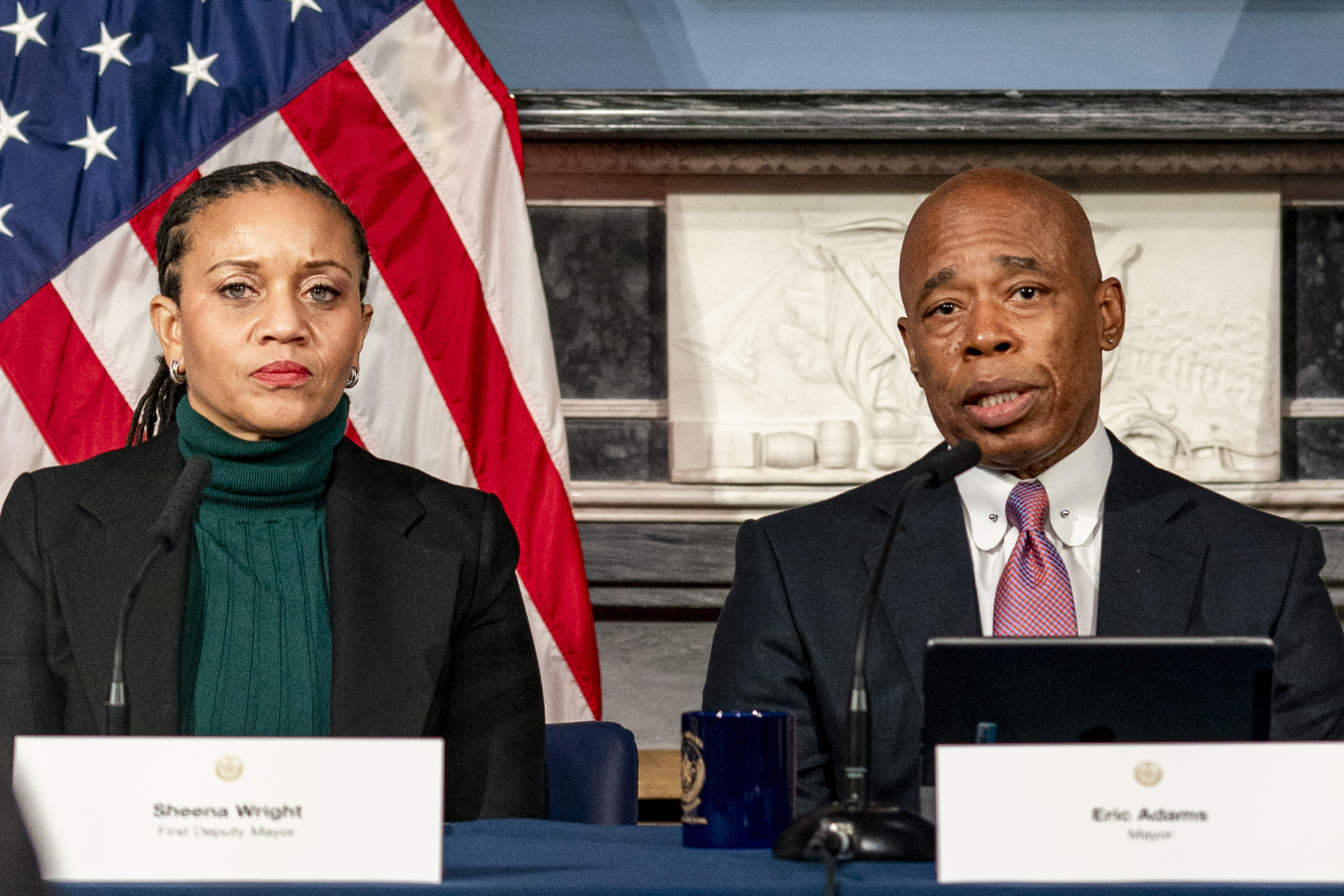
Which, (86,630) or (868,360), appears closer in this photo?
(86,630)

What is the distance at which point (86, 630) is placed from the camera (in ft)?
5.30

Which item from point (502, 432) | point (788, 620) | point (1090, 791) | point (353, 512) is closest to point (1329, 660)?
point (788, 620)

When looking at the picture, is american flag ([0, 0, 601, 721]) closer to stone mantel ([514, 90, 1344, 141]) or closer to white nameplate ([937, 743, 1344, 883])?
stone mantel ([514, 90, 1344, 141])

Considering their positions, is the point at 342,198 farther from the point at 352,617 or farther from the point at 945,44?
the point at 945,44

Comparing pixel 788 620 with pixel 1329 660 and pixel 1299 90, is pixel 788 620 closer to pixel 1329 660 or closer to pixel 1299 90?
pixel 1329 660

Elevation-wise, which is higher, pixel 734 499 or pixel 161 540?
pixel 734 499

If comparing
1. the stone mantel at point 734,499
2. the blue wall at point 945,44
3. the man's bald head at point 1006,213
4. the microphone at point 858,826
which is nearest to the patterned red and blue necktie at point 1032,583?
the man's bald head at point 1006,213

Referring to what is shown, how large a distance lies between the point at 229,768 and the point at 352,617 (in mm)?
665

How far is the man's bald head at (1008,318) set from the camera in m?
1.81

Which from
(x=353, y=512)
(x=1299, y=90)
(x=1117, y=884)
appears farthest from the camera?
(x=1299, y=90)

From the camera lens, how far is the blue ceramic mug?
1.16 m

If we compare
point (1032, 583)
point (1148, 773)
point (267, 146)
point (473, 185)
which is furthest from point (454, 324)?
point (1148, 773)

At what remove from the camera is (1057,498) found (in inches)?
72.7

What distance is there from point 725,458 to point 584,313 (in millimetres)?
381
